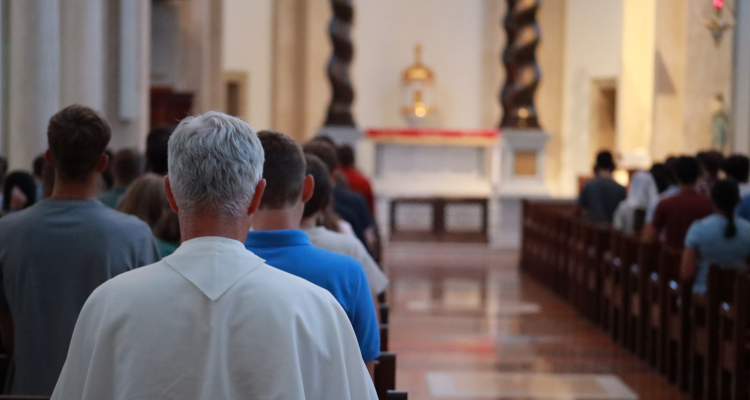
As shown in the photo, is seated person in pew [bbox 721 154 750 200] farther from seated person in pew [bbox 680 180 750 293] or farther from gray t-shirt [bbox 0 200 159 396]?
gray t-shirt [bbox 0 200 159 396]

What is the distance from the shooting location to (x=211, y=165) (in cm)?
162

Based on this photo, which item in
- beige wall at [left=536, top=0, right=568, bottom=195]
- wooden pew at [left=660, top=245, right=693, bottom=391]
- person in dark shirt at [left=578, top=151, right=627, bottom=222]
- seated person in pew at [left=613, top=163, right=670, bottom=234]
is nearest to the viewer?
wooden pew at [left=660, top=245, right=693, bottom=391]

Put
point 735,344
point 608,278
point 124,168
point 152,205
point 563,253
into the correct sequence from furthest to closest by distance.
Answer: point 563,253, point 608,278, point 735,344, point 124,168, point 152,205

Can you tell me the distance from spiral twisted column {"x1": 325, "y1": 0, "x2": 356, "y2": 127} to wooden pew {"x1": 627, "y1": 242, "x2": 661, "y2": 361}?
9.35 m

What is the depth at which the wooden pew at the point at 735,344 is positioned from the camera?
5.05 meters

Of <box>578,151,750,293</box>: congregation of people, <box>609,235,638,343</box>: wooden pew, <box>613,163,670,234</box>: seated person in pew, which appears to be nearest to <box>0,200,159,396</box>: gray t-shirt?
<box>578,151,750,293</box>: congregation of people

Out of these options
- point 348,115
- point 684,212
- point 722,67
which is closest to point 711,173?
point 684,212

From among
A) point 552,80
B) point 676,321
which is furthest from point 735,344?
point 552,80

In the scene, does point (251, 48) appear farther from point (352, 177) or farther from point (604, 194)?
point (352, 177)

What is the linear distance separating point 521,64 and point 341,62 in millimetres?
3076

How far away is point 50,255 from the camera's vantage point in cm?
287

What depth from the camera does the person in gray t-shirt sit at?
2871 mm

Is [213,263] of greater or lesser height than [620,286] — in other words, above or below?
above

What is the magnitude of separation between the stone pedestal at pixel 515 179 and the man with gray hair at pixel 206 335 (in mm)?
13705
